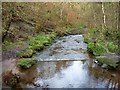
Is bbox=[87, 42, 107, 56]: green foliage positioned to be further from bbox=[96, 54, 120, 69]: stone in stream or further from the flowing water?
bbox=[96, 54, 120, 69]: stone in stream

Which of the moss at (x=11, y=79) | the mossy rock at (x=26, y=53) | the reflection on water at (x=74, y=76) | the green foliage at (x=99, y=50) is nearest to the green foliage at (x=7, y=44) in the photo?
the mossy rock at (x=26, y=53)

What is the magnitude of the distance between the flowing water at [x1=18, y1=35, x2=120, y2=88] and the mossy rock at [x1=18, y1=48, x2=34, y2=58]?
1.49 feet

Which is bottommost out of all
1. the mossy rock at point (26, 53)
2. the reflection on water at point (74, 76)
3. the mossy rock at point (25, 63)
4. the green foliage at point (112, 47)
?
the reflection on water at point (74, 76)

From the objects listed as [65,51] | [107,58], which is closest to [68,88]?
[107,58]

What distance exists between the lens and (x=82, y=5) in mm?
27047

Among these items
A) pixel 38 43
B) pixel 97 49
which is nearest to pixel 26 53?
pixel 38 43

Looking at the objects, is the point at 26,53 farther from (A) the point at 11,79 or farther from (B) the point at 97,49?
(B) the point at 97,49

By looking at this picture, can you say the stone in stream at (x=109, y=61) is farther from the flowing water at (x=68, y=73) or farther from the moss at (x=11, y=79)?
the moss at (x=11, y=79)

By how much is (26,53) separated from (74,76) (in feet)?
13.0

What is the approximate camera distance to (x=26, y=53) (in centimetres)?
1295

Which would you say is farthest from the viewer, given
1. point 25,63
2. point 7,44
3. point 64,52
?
point 64,52

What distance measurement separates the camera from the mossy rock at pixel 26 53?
1267cm

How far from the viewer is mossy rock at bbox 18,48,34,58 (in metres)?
12.7

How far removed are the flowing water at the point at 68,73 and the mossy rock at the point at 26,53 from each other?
45 centimetres
